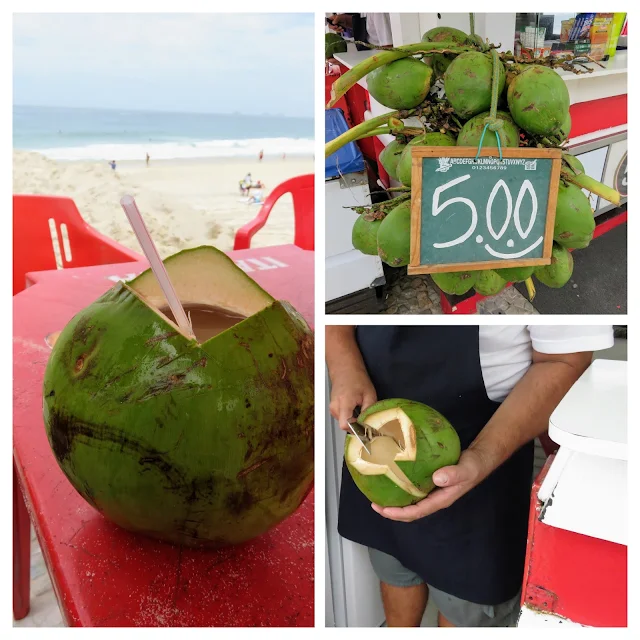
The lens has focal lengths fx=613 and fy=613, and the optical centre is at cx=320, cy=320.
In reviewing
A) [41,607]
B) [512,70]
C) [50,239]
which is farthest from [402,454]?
[50,239]

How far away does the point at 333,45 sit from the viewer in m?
0.85

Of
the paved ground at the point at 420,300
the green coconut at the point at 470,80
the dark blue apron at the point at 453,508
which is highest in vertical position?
the green coconut at the point at 470,80

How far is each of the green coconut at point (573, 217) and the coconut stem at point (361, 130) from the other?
0.72 feet

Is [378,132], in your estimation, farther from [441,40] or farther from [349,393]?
[349,393]

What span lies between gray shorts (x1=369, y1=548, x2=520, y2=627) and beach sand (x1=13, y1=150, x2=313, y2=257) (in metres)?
3.82

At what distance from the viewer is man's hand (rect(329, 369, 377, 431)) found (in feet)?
3.13

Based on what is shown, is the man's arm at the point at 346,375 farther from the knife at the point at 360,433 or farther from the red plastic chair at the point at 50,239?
the red plastic chair at the point at 50,239

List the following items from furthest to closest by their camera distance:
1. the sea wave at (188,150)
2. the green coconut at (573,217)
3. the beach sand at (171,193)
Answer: the sea wave at (188,150), the beach sand at (171,193), the green coconut at (573,217)

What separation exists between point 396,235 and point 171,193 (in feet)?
21.3

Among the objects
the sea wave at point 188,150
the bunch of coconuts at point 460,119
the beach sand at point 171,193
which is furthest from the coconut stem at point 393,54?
the sea wave at point 188,150

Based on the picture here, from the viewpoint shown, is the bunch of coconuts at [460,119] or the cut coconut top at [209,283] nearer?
the bunch of coconuts at [460,119]

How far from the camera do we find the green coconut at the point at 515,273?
0.81m

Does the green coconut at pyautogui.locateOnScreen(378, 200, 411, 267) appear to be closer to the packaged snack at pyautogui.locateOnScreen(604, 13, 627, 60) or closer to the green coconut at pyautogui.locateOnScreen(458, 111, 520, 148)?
the green coconut at pyautogui.locateOnScreen(458, 111, 520, 148)
